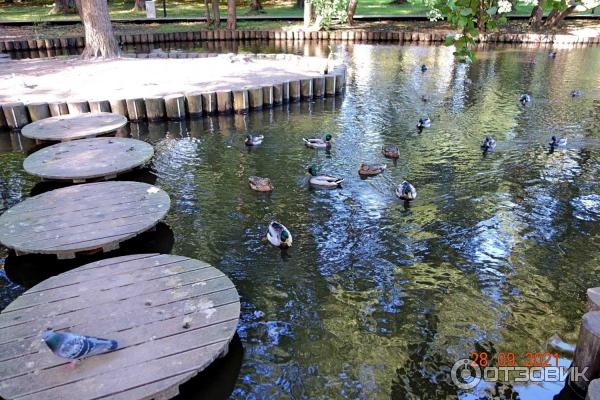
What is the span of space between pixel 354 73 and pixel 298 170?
35.5ft

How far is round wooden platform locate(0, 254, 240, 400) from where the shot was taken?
4.29m

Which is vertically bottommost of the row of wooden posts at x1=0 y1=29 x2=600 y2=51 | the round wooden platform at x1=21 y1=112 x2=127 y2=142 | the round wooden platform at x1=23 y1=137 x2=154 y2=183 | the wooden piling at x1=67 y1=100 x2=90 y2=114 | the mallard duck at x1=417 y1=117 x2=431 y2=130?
the mallard duck at x1=417 y1=117 x2=431 y2=130

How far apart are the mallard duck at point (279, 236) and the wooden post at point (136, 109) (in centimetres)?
786

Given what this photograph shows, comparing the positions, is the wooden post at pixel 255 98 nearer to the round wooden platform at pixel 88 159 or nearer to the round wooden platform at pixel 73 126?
the round wooden platform at pixel 73 126

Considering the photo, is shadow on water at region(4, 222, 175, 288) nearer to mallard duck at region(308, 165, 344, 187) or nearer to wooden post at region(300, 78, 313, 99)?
mallard duck at region(308, 165, 344, 187)

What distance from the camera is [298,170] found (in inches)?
405

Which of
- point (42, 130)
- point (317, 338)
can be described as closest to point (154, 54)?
point (42, 130)

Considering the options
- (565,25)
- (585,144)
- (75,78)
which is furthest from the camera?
(565,25)

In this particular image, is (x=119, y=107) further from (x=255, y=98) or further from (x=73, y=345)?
(x=73, y=345)

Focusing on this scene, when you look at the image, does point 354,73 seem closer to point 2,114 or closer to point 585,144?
point 585,144

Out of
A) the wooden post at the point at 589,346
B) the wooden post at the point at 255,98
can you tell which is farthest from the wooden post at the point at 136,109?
the wooden post at the point at 589,346

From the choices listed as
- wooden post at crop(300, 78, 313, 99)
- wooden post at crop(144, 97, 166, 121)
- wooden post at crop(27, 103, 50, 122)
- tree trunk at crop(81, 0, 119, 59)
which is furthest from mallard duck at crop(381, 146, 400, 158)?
tree trunk at crop(81, 0, 119, 59)

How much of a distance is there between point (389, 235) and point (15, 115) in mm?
10626

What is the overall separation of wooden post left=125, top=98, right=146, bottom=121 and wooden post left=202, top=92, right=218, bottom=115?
1718mm
